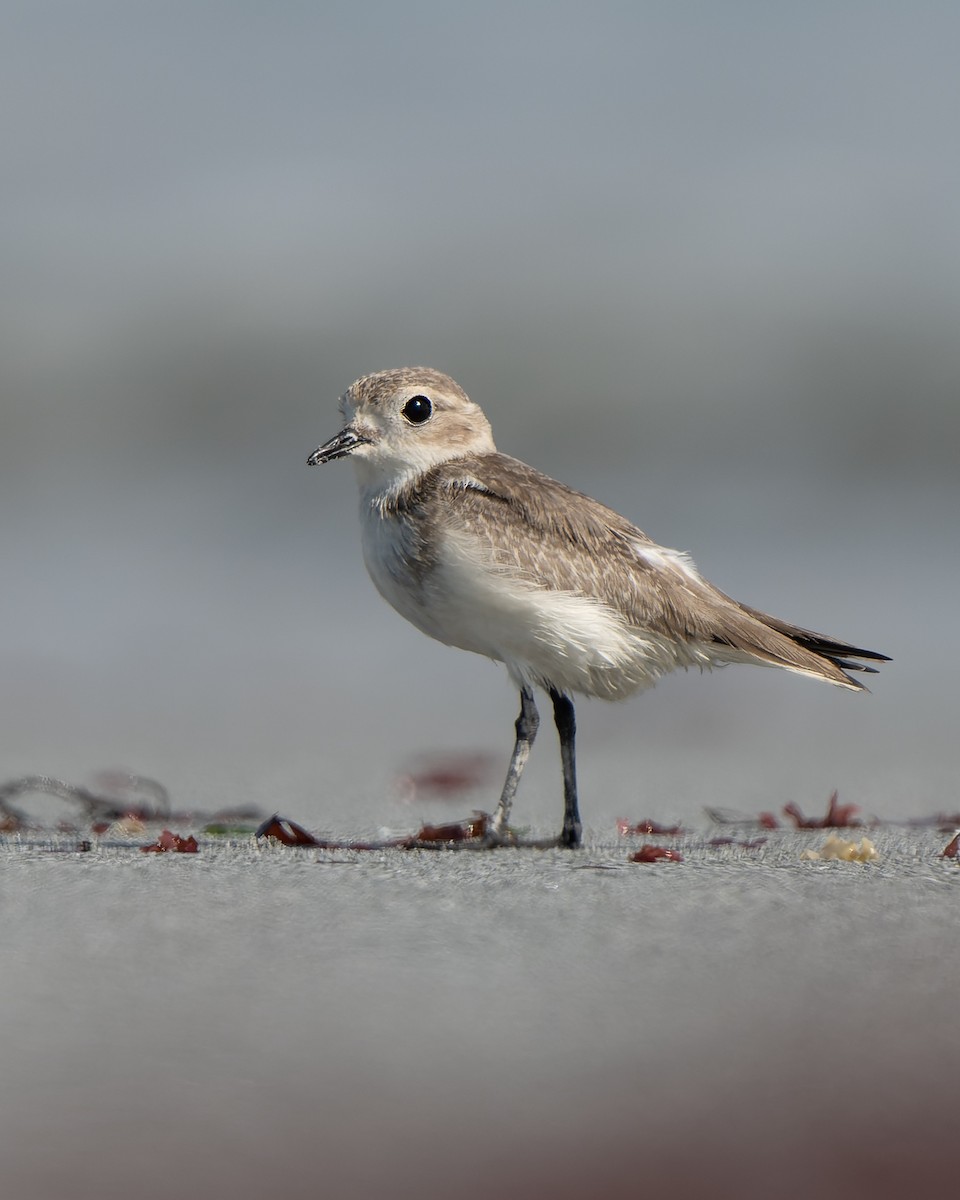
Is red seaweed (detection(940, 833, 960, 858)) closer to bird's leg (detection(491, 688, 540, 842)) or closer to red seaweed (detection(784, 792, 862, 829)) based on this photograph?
red seaweed (detection(784, 792, 862, 829))

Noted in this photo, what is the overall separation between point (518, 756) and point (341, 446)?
3.57 ft

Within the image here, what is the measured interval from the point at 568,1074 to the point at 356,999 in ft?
1.48

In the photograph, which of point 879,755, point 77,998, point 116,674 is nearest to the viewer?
point 77,998

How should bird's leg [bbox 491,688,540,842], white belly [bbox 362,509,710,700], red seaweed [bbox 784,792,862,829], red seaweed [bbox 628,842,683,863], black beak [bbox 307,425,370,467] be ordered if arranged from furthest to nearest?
red seaweed [bbox 784,792,862,829] → black beak [bbox 307,425,370,467] → bird's leg [bbox 491,688,540,842] → white belly [bbox 362,509,710,700] → red seaweed [bbox 628,842,683,863]

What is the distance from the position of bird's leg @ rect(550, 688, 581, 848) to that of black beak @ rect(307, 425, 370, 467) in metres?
0.96

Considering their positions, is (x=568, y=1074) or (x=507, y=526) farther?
(x=507, y=526)

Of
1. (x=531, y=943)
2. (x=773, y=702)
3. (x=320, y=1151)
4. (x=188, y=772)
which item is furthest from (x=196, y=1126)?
(x=773, y=702)

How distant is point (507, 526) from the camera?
15.2 feet

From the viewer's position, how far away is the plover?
14.9 ft

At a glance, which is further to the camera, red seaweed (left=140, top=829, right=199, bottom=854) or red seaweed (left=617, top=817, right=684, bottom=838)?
red seaweed (left=617, top=817, right=684, bottom=838)

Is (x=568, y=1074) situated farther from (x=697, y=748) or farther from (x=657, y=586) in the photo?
(x=697, y=748)

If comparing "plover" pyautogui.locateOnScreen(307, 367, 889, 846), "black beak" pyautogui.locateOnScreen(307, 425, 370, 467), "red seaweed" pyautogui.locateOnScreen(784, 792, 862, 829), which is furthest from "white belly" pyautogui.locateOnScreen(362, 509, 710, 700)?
"red seaweed" pyautogui.locateOnScreen(784, 792, 862, 829)

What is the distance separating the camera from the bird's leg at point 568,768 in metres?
4.61

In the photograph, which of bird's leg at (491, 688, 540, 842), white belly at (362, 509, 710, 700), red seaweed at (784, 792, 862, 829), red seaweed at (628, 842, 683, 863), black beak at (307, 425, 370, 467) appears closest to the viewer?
red seaweed at (628, 842, 683, 863)
